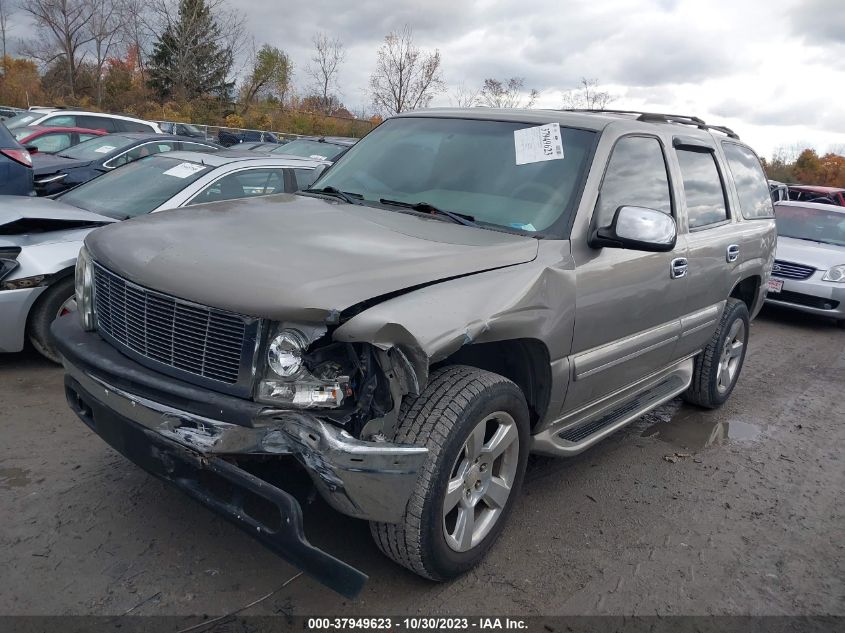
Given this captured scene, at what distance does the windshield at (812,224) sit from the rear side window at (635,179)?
687 centimetres

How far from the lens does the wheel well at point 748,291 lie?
17.8ft

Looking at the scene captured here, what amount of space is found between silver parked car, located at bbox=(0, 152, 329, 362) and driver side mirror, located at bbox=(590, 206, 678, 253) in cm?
189

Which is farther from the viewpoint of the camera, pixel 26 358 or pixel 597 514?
pixel 26 358

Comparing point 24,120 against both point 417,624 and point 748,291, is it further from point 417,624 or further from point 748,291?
point 417,624

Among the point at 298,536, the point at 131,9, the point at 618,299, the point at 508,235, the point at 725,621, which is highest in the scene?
the point at 131,9

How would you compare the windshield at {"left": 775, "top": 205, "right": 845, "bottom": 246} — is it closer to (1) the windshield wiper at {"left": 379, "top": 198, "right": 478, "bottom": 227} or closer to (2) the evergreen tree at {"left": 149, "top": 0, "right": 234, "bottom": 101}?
(1) the windshield wiper at {"left": 379, "top": 198, "right": 478, "bottom": 227}

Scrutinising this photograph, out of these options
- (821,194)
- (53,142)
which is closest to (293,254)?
(53,142)

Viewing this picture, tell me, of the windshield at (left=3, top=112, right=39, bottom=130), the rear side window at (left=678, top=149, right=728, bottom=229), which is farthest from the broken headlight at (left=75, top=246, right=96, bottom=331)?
the windshield at (left=3, top=112, right=39, bottom=130)

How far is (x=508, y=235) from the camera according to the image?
125 inches

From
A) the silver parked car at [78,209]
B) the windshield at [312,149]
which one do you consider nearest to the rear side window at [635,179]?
the silver parked car at [78,209]

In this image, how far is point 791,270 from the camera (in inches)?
354

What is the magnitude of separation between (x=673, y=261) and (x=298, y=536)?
261 cm

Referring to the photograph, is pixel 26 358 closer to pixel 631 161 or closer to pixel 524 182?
pixel 524 182

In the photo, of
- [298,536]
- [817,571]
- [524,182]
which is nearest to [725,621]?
[817,571]
